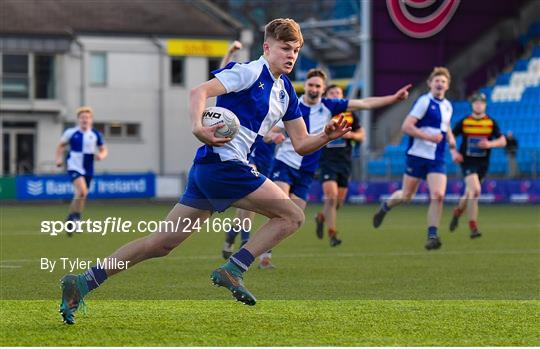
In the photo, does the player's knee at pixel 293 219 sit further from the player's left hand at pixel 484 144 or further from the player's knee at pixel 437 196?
the player's left hand at pixel 484 144

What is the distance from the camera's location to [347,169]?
1736 cm

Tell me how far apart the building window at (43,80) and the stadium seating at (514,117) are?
15472 millimetres

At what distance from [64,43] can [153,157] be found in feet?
20.0

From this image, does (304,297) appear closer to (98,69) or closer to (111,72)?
(111,72)

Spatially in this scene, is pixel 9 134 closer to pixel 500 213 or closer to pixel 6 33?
pixel 6 33

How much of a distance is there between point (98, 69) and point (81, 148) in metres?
28.6

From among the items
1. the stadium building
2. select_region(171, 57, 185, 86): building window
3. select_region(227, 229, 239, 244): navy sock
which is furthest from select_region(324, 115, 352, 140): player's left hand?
select_region(171, 57, 185, 86): building window

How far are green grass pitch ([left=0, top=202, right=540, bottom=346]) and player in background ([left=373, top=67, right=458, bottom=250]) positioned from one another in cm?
58

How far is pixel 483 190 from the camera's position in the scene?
3278 cm

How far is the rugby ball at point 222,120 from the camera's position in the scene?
24.2 feet

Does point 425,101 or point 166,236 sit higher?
point 425,101

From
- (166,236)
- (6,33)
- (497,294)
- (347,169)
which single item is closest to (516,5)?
(6,33)

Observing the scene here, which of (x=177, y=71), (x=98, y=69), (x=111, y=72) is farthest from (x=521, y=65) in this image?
(x=98, y=69)

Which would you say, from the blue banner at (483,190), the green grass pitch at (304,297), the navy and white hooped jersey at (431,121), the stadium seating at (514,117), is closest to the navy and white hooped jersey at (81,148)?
the green grass pitch at (304,297)
